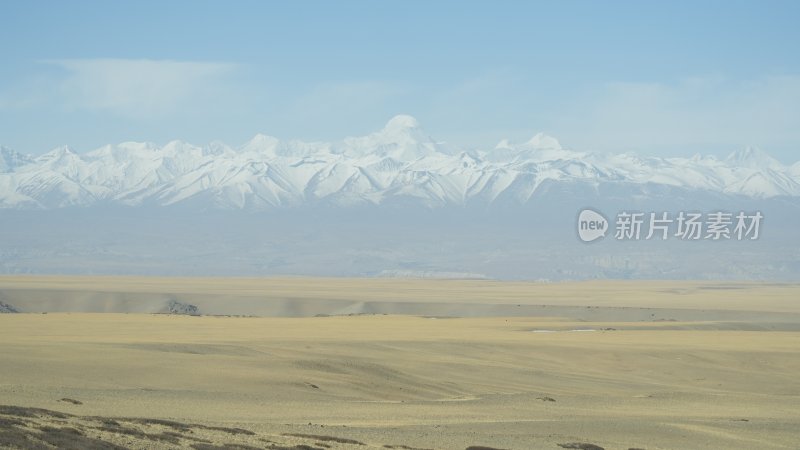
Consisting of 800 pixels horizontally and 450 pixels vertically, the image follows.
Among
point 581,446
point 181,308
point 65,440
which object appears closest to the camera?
point 65,440

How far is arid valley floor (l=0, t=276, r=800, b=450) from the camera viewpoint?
26578mm

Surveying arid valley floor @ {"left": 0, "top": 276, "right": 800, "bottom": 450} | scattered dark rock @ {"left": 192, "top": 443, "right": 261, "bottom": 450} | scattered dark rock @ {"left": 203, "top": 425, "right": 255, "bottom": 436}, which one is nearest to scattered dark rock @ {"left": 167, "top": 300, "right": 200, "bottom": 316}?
arid valley floor @ {"left": 0, "top": 276, "right": 800, "bottom": 450}

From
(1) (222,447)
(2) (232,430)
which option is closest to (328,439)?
(2) (232,430)

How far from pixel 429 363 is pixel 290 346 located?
672 cm

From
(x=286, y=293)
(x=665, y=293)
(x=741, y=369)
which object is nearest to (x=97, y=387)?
(x=741, y=369)

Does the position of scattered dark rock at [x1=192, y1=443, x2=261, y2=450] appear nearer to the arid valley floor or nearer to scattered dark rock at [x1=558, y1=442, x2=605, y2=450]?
the arid valley floor

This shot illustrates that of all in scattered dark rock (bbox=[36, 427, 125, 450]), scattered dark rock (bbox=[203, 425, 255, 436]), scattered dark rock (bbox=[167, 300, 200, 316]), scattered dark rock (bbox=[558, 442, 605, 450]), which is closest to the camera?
scattered dark rock (bbox=[36, 427, 125, 450])

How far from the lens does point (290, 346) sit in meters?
50.6

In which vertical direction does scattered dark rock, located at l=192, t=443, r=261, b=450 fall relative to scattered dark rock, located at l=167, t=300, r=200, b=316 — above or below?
below

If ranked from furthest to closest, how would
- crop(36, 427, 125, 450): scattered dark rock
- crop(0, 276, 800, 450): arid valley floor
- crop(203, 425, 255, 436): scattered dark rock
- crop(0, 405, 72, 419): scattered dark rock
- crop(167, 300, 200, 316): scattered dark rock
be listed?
crop(167, 300, 200, 316): scattered dark rock < crop(0, 276, 800, 450): arid valley floor < crop(203, 425, 255, 436): scattered dark rock < crop(0, 405, 72, 419): scattered dark rock < crop(36, 427, 125, 450): scattered dark rock

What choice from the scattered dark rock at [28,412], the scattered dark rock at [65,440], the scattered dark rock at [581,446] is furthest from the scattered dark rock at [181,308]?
the scattered dark rock at [65,440]

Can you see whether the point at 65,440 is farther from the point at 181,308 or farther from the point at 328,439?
the point at 181,308

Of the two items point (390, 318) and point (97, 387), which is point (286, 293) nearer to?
point (390, 318)

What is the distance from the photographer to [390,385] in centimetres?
4028
